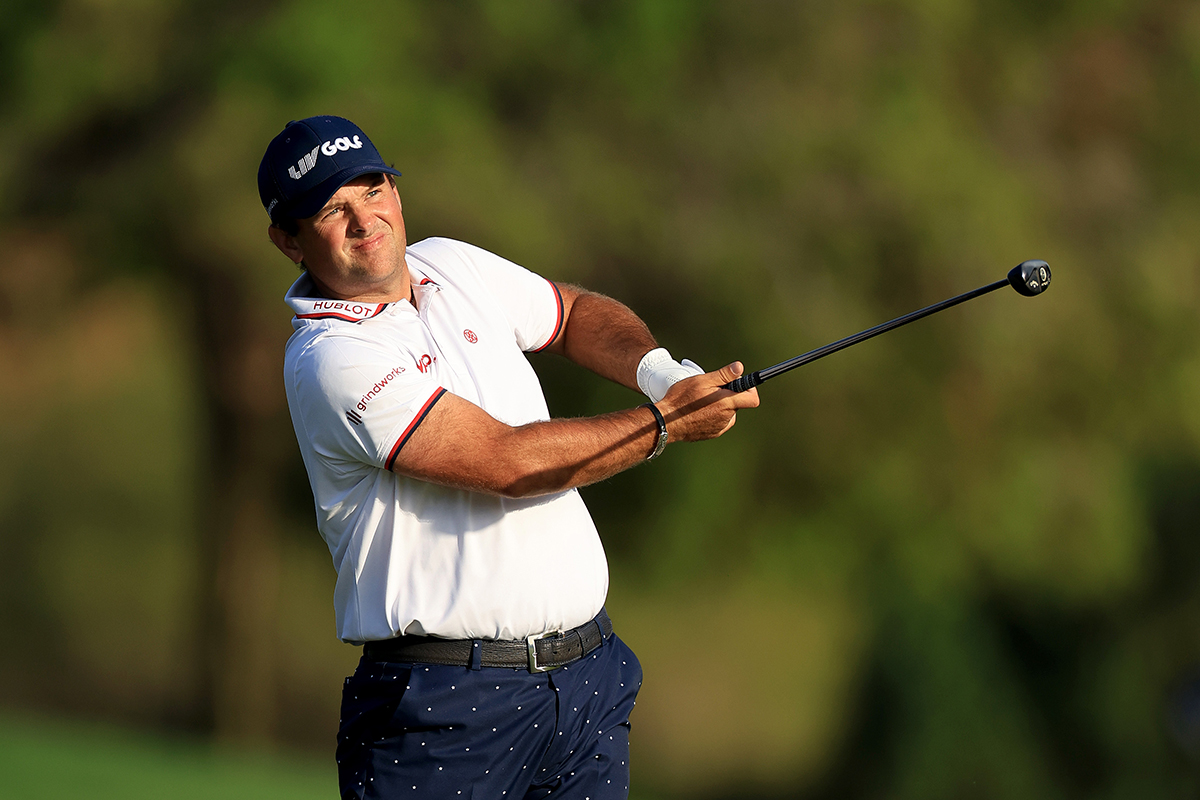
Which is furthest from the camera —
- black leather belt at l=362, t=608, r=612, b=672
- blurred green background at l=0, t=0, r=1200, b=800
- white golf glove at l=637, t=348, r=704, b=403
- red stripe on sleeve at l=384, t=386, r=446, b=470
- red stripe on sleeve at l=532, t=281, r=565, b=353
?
blurred green background at l=0, t=0, r=1200, b=800

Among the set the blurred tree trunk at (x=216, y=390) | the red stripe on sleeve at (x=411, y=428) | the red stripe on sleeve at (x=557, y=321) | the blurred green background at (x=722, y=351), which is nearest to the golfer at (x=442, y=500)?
the red stripe on sleeve at (x=411, y=428)

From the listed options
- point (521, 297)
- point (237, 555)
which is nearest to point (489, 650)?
point (521, 297)

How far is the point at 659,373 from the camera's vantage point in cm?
232

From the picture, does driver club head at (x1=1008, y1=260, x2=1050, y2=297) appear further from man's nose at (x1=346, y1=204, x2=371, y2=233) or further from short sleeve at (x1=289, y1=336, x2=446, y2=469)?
man's nose at (x1=346, y1=204, x2=371, y2=233)

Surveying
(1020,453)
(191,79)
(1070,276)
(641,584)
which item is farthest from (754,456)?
(191,79)

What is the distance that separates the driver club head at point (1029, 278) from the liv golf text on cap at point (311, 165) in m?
1.26

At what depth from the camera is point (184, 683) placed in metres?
6.46

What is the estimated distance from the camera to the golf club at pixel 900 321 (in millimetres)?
2137

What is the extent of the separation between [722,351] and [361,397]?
4.29m

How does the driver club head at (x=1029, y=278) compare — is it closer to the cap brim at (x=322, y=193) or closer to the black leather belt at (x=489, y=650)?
the black leather belt at (x=489, y=650)

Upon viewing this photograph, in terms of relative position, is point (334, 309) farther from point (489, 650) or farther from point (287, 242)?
Answer: point (489, 650)

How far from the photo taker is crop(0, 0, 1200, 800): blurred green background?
6.14 metres

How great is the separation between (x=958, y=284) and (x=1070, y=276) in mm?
658

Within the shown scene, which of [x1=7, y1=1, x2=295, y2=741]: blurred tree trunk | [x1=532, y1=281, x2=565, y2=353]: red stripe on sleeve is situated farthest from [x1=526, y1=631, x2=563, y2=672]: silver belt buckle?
[x1=7, y1=1, x2=295, y2=741]: blurred tree trunk
